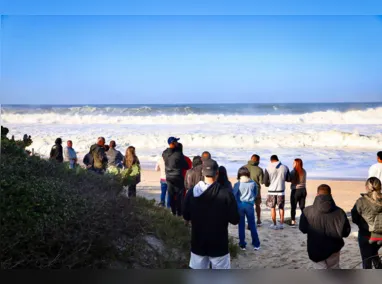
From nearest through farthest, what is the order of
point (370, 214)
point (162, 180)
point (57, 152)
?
point (370, 214) → point (57, 152) → point (162, 180)

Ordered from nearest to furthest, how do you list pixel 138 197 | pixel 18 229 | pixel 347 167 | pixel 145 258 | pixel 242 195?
pixel 18 229, pixel 145 258, pixel 242 195, pixel 347 167, pixel 138 197

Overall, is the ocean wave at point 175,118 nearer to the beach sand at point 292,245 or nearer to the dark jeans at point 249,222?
the beach sand at point 292,245

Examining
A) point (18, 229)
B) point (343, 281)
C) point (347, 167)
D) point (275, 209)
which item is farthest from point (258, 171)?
point (18, 229)

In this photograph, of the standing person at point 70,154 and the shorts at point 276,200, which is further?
the shorts at point 276,200

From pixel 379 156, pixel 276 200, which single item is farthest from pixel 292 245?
pixel 379 156

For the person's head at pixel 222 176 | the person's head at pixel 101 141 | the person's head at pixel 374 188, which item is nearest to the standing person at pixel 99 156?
the person's head at pixel 101 141

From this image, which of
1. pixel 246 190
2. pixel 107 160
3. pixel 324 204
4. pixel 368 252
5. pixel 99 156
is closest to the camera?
pixel 324 204

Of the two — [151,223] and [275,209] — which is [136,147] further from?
[275,209]

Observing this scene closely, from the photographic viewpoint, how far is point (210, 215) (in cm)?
422

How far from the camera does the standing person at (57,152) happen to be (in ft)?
21.0

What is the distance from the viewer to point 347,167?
6.32 m

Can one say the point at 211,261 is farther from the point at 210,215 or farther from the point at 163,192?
the point at 163,192

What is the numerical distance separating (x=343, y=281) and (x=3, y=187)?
330 cm

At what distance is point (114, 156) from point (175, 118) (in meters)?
0.94
